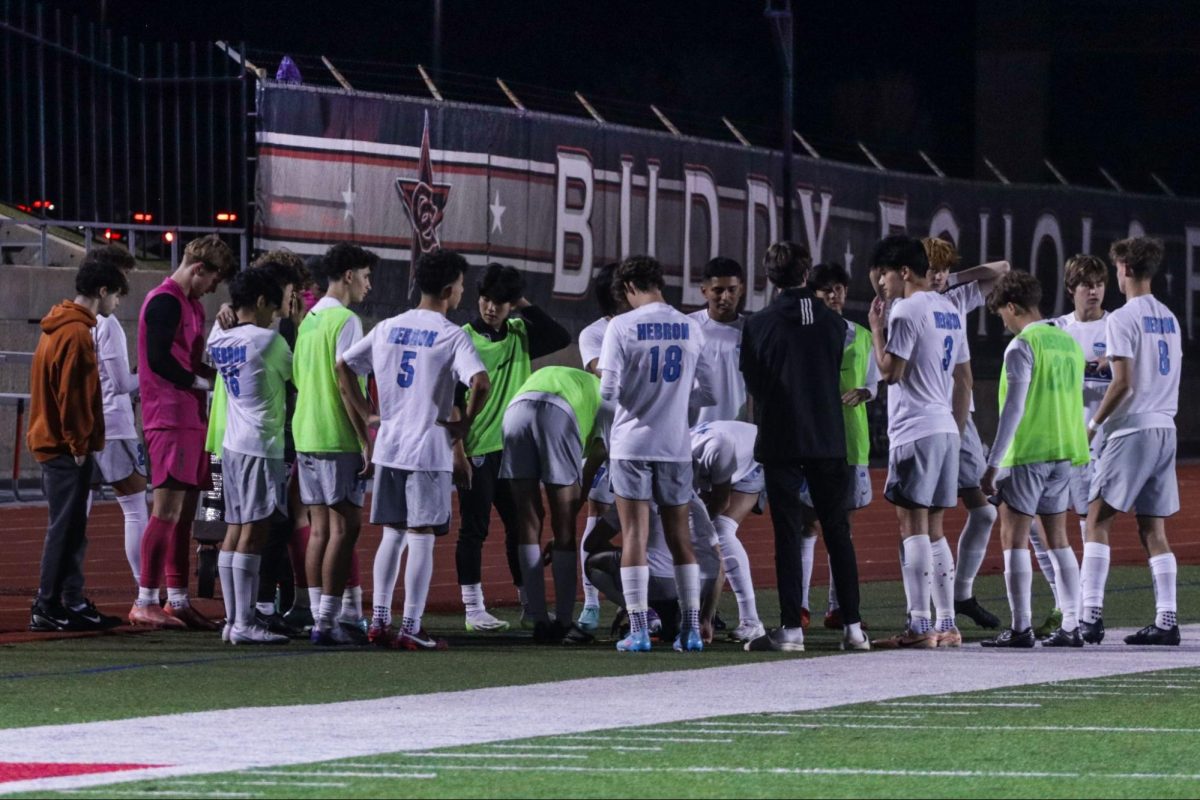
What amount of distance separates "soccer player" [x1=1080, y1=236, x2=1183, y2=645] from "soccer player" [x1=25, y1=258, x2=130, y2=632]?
5053 millimetres

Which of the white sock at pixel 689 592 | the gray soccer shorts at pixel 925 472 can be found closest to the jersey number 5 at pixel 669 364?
the white sock at pixel 689 592

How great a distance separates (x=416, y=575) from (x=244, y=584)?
892 millimetres

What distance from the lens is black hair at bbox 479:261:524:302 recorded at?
1163 centimetres

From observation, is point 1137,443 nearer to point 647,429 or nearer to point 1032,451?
point 1032,451

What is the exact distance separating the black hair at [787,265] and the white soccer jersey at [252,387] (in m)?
2.44

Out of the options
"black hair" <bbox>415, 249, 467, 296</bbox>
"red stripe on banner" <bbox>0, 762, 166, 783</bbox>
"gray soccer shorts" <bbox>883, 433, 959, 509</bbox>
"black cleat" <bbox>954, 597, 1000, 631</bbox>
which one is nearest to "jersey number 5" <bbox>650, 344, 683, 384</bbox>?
"black hair" <bbox>415, 249, 467, 296</bbox>

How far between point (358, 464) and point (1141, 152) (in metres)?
40.3

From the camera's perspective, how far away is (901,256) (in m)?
10.9

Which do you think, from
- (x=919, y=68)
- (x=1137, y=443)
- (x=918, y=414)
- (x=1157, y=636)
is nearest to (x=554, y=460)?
(x=918, y=414)

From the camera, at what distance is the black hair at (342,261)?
11250 mm

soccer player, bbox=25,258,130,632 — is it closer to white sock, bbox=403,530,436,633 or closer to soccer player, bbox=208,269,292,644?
soccer player, bbox=208,269,292,644

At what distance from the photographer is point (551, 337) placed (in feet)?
39.5

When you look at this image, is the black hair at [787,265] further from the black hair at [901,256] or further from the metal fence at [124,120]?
the metal fence at [124,120]

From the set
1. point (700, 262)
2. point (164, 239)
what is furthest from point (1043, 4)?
point (164, 239)
